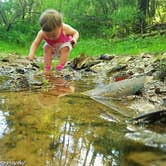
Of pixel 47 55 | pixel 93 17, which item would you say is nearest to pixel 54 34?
pixel 47 55

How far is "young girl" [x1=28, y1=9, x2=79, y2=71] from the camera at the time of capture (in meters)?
6.00

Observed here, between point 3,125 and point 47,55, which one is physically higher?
point 47,55

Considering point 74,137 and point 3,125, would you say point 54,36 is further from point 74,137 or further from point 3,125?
point 74,137

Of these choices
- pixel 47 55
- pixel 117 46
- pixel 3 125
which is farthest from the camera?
pixel 117 46

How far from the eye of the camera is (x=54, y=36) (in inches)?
265

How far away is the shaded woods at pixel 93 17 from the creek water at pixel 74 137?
594 inches

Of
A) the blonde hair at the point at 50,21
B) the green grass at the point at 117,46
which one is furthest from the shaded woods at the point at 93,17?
the blonde hair at the point at 50,21

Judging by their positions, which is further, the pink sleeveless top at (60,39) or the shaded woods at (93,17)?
the shaded woods at (93,17)

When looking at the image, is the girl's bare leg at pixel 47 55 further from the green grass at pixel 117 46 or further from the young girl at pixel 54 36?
the green grass at pixel 117 46

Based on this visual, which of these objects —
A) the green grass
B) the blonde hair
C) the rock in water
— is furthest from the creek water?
the green grass

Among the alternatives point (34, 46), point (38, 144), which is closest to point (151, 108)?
point (38, 144)

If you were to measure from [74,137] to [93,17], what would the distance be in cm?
2193

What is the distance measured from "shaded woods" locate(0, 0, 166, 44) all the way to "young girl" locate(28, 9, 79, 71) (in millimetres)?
11313

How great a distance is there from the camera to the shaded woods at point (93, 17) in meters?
19.6
